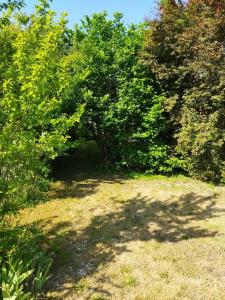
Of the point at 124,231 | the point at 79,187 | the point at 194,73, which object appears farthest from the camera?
the point at 79,187

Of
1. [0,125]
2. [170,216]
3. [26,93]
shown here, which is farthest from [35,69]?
[170,216]

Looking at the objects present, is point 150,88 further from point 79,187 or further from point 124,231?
point 124,231

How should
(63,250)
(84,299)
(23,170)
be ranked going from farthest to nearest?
(63,250) < (23,170) < (84,299)

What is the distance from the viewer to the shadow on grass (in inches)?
311

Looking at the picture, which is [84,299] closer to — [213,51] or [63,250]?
[63,250]

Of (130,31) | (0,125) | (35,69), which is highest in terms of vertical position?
(130,31)

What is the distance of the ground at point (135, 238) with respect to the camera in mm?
7074

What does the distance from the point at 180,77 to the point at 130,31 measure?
309 centimetres

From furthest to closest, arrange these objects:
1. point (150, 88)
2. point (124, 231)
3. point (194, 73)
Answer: point (150, 88) → point (194, 73) → point (124, 231)

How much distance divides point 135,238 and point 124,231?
47 centimetres

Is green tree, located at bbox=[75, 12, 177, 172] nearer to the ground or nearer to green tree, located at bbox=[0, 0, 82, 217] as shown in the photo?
the ground

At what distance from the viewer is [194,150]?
1291 centimetres

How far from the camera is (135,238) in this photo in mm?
9180

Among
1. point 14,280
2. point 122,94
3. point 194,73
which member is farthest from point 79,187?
point 14,280
